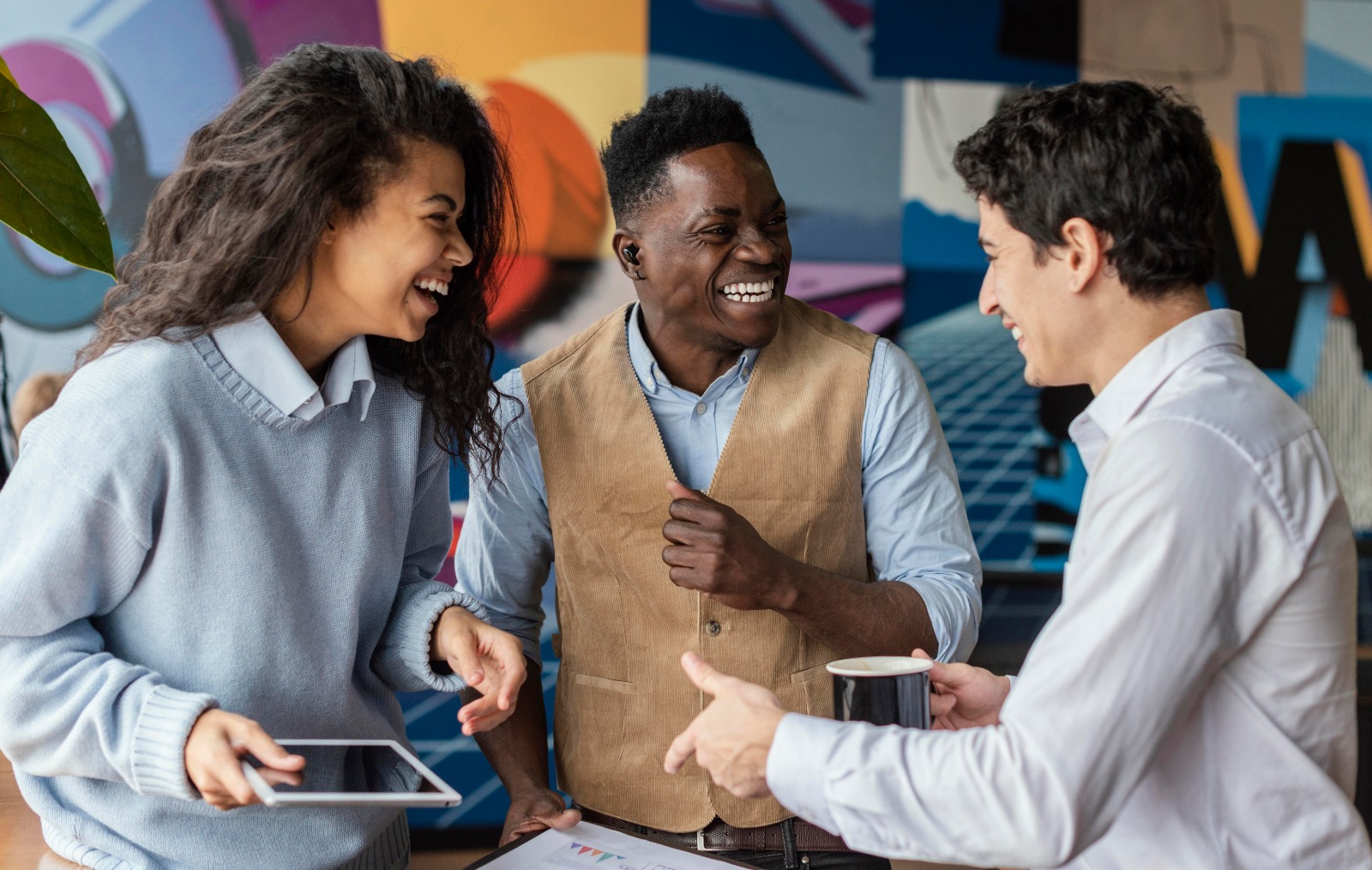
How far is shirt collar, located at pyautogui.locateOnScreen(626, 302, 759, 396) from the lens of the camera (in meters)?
1.95

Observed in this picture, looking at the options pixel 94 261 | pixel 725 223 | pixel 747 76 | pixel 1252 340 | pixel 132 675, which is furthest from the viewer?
pixel 1252 340

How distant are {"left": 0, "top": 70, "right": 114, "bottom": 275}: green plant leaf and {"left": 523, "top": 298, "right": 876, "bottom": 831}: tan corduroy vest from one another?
0.92 metres

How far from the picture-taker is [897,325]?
3982 mm

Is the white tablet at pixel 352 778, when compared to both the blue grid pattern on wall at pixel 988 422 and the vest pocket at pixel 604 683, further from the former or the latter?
the blue grid pattern on wall at pixel 988 422

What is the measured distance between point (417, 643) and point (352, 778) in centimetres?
18

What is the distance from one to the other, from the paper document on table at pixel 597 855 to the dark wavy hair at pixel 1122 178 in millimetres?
814

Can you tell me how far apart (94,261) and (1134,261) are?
1041 mm

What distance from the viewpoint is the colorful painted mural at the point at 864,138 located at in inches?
143

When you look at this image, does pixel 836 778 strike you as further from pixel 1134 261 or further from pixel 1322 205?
pixel 1322 205

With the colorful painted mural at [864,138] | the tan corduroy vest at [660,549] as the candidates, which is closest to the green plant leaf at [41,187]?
the tan corduroy vest at [660,549]

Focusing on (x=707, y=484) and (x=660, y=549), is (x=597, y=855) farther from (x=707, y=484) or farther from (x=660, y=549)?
(x=707, y=484)

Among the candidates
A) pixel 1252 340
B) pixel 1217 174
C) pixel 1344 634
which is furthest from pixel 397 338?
pixel 1252 340

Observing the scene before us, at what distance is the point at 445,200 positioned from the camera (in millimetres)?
1485

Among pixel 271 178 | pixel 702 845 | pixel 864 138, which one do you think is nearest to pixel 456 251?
pixel 271 178
